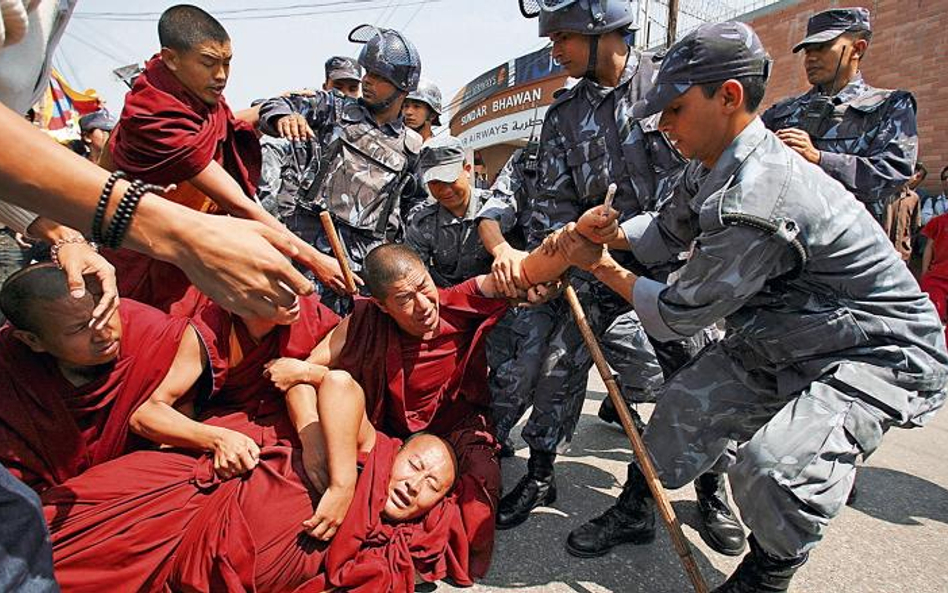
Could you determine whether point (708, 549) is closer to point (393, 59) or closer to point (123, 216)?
point (123, 216)

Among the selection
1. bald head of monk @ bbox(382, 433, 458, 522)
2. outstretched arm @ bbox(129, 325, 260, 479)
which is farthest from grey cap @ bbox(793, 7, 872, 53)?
outstretched arm @ bbox(129, 325, 260, 479)

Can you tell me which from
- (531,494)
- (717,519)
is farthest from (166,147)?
(717,519)

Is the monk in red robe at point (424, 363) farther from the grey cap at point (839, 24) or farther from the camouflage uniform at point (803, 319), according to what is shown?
the grey cap at point (839, 24)

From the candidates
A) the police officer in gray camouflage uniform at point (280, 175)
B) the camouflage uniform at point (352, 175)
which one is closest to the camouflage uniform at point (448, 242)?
the camouflage uniform at point (352, 175)

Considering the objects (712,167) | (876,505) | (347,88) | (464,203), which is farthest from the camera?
(347,88)

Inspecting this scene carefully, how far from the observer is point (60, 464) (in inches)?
71.8

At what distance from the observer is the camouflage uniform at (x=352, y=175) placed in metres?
3.32

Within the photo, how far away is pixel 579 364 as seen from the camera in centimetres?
246

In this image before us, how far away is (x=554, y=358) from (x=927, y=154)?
8153mm

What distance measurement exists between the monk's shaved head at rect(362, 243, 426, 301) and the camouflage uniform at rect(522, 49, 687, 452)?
0.72m

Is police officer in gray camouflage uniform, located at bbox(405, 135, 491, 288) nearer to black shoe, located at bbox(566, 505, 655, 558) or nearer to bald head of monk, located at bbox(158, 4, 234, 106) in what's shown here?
bald head of monk, located at bbox(158, 4, 234, 106)

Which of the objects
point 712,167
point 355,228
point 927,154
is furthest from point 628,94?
point 927,154

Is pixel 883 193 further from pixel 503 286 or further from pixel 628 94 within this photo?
pixel 503 286

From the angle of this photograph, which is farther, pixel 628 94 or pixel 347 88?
pixel 347 88
